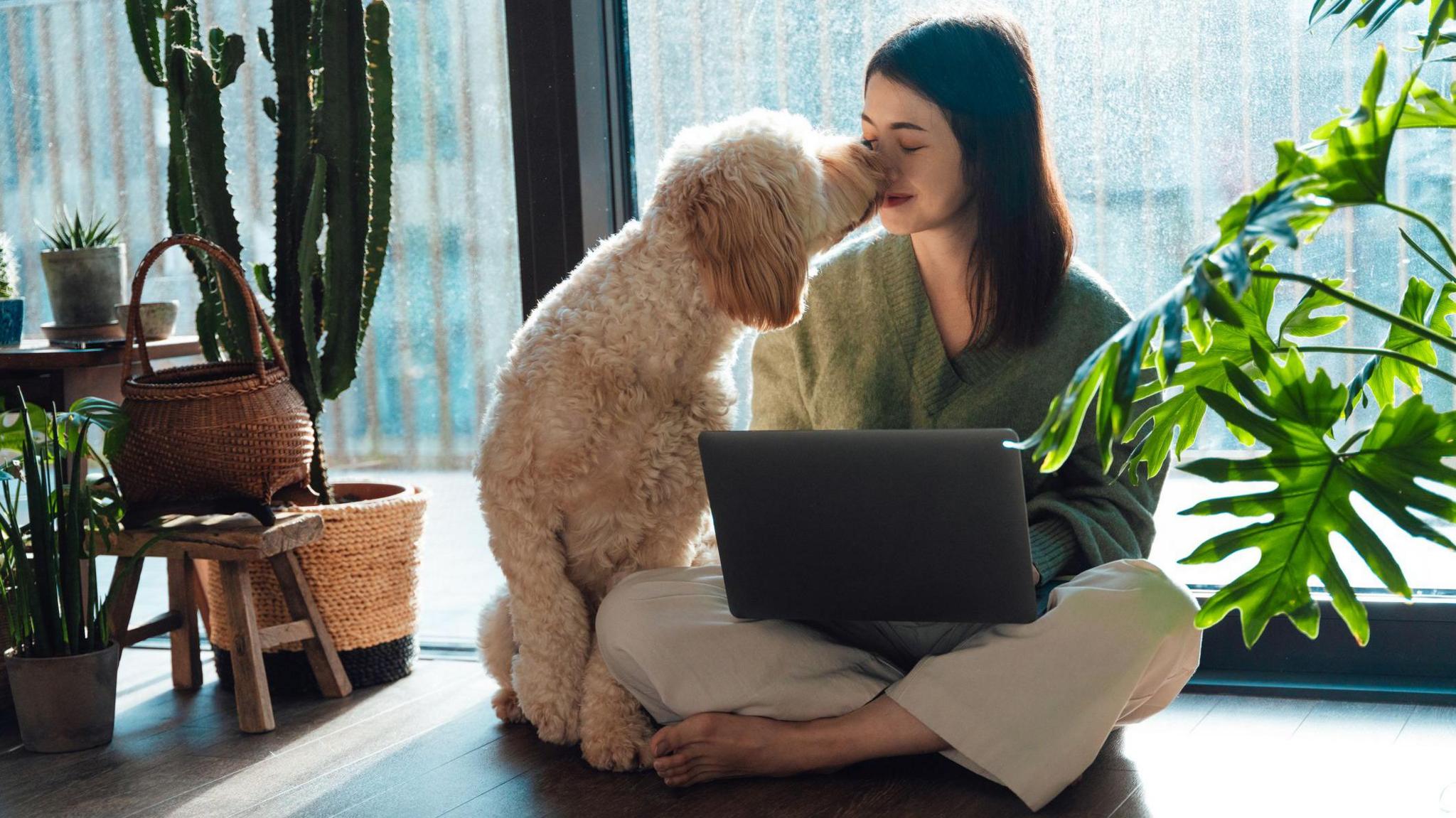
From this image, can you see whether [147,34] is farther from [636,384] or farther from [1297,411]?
[1297,411]

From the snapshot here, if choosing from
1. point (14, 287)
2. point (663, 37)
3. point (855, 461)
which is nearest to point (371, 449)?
point (14, 287)

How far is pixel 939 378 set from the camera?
7.46 feet

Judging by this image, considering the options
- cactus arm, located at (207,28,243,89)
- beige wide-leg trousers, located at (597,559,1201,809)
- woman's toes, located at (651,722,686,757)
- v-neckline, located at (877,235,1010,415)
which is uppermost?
cactus arm, located at (207,28,243,89)

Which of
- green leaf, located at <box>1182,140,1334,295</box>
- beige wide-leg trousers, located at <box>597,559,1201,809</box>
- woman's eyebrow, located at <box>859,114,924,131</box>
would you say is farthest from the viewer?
woman's eyebrow, located at <box>859,114,924,131</box>


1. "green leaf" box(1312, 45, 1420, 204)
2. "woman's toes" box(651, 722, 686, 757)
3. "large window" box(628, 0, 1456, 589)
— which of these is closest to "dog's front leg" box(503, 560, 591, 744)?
"woman's toes" box(651, 722, 686, 757)

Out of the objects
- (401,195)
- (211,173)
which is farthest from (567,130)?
(211,173)

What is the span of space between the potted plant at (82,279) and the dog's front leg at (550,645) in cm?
137

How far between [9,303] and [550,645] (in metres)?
1.65

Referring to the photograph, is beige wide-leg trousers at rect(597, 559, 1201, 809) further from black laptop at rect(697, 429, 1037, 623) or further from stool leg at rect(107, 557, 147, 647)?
stool leg at rect(107, 557, 147, 647)

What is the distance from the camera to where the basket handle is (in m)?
2.50

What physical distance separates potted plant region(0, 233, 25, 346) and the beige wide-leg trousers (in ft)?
5.48

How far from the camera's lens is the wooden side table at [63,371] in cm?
273

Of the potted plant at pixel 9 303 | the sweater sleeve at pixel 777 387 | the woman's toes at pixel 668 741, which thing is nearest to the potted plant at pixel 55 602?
the potted plant at pixel 9 303

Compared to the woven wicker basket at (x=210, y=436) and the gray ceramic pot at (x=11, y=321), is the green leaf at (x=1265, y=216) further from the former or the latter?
the gray ceramic pot at (x=11, y=321)
